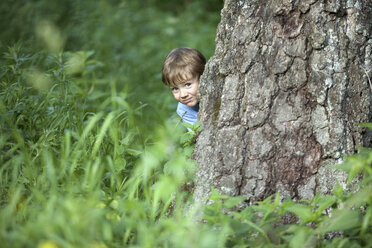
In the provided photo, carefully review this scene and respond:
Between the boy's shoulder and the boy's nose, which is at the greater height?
the boy's nose

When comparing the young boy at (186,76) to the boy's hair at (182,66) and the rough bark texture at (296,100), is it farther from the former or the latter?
the rough bark texture at (296,100)

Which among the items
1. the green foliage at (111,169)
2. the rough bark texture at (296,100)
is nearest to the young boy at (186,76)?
the green foliage at (111,169)

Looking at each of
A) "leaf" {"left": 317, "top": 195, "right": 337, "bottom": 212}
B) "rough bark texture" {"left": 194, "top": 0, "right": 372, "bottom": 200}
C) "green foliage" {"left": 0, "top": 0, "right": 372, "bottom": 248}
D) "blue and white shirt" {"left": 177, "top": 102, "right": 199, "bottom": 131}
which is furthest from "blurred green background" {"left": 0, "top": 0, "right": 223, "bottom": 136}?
"leaf" {"left": 317, "top": 195, "right": 337, "bottom": 212}

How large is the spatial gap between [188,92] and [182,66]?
8.6 inches

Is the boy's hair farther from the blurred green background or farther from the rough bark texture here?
the rough bark texture

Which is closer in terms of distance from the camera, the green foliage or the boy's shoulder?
the green foliage

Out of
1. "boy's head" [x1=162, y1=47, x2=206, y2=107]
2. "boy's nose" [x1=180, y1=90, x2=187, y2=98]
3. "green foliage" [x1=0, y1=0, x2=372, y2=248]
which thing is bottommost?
"green foliage" [x1=0, y1=0, x2=372, y2=248]

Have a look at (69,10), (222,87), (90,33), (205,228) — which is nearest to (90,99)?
(222,87)

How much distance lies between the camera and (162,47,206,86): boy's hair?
12.2ft

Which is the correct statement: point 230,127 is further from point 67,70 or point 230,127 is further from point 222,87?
point 67,70

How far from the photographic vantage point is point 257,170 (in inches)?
103

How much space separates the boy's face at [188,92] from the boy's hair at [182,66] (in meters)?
0.04

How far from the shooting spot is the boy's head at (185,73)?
3.74 metres

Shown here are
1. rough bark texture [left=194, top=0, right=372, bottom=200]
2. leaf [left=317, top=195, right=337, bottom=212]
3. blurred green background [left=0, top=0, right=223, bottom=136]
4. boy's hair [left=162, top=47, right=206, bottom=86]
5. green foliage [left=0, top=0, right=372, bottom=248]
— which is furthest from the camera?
blurred green background [left=0, top=0, right=223, bottom=136]
